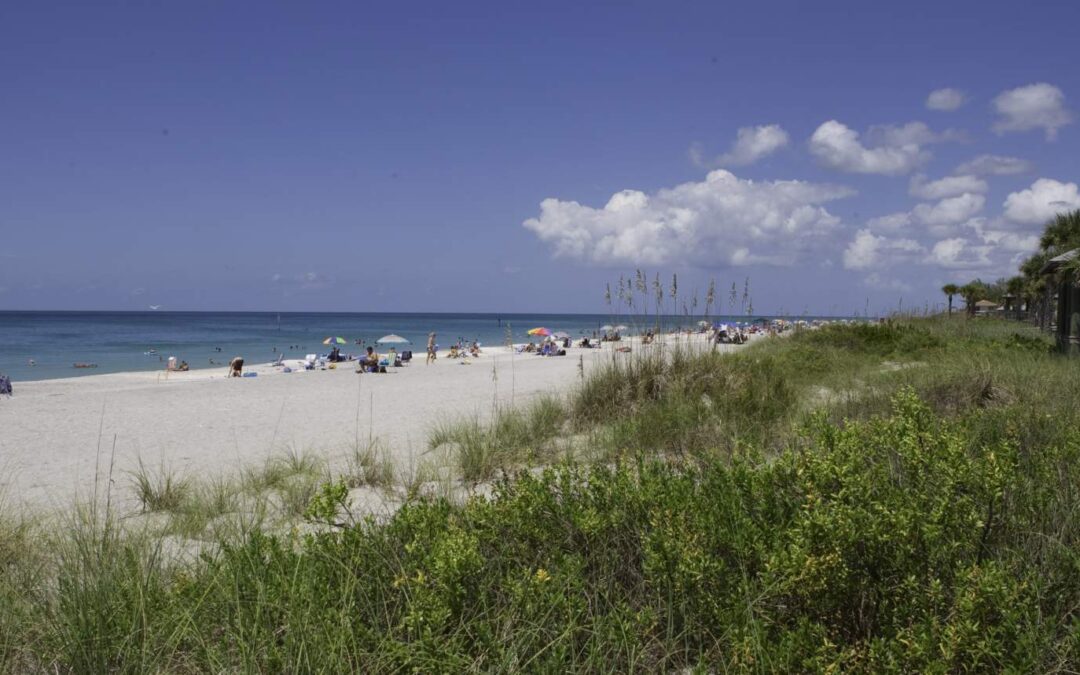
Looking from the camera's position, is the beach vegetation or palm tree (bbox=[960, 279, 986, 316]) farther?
palm tree (bbox=[960, 279, 986, 316])

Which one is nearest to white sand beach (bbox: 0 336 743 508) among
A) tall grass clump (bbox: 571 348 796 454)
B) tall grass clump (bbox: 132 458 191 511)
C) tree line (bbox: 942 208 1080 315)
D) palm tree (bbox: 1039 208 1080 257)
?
tall grass clump (bbox: 132 458 191 511)

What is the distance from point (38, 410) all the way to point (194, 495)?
971 cm

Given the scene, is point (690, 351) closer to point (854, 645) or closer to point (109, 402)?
point (854, 645)

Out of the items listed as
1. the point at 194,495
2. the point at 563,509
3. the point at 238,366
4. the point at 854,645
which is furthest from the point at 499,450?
the point at 238,366

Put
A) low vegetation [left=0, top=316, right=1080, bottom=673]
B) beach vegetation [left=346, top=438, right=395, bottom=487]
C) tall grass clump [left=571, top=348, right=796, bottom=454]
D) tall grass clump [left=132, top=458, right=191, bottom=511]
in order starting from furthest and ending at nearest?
tall grass clump [left=571, top=348, right=796, bottom=454], beach vegetation [left=346, top=438, right=395, bottom=487], tall grass clump [left=132, top=458, right=191, bottom=511], low vegetation [left=0, top=316, right=1080, bottom=673]

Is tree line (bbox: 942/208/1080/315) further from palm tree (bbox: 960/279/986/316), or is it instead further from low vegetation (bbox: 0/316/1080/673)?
low vegetation (bbox: 0/316/1080/673)

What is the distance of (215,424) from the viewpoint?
35.2ft

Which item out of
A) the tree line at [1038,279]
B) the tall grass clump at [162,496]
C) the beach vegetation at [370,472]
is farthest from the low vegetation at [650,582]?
the tree line at [1038,279]

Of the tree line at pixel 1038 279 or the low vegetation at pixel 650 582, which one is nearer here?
the low vegetation at pixel 650 582

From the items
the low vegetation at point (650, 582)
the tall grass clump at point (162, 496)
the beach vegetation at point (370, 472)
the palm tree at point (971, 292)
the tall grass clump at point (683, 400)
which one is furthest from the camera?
the palm tree at point (971, 292)

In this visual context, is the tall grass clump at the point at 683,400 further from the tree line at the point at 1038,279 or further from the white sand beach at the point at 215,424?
the tree line at the point at 1038,279

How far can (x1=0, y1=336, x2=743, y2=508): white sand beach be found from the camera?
7.31 m

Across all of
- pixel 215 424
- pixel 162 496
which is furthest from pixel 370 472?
pixel 215 424

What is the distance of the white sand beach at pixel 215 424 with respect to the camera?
24.0 feet
